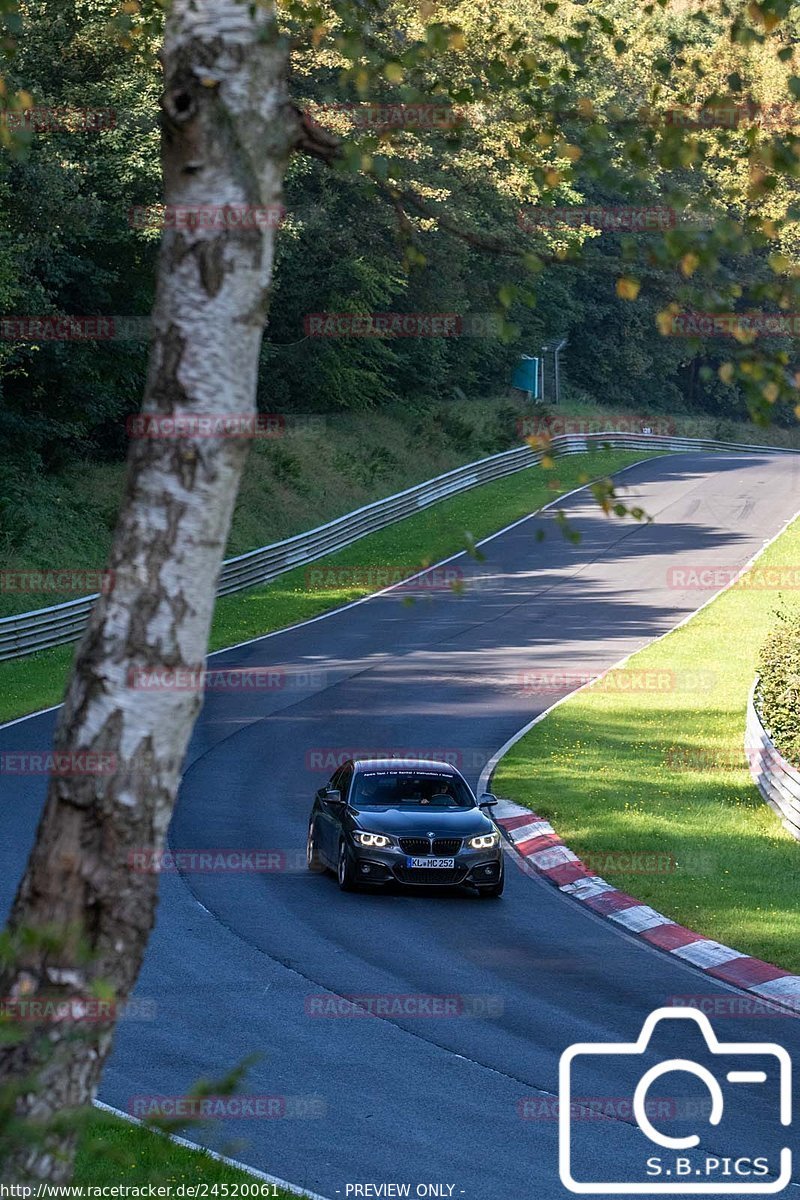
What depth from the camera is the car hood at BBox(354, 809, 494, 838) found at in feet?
55.1

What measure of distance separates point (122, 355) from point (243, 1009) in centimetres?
3198

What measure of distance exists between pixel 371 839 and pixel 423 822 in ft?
2.11

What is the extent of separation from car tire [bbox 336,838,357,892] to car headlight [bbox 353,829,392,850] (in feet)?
0.75

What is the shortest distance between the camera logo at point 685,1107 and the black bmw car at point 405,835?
439 centimetres

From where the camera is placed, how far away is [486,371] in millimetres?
74500

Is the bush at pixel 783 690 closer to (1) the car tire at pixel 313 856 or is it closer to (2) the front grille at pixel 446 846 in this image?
(2) the front grille at pixel 446 846

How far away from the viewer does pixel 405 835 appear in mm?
16719

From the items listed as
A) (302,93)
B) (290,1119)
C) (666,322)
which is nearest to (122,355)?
(302,93)
